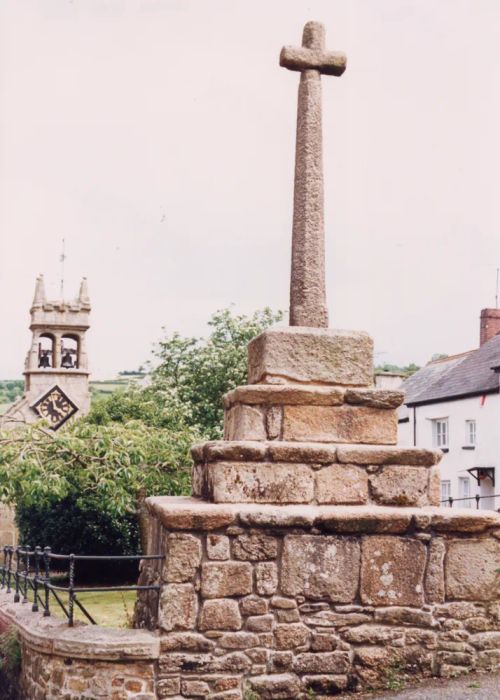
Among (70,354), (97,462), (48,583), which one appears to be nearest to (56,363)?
(70,354)

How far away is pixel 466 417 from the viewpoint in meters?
27.5

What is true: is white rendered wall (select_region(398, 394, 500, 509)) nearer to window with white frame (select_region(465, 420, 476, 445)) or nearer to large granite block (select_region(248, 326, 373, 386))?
window with white frame (select_region(465, 420, 476, 445))

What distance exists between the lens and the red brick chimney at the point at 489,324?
29141 mm

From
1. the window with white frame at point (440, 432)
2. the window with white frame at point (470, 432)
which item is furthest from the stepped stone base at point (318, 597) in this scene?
the window with white frame at point (440, 432)

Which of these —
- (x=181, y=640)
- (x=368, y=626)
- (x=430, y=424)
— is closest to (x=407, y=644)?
(x=368, y=626)

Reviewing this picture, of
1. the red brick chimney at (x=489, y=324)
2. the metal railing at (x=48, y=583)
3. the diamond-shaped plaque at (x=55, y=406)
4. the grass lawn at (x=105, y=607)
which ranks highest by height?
the red brick chimney at (x=489, y=324)

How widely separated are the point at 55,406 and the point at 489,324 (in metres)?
16.2

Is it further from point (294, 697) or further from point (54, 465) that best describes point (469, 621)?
point (54, 465)

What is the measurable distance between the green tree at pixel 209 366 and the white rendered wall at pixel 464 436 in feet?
23.0

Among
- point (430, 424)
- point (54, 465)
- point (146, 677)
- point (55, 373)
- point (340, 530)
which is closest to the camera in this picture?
point (146, 677)

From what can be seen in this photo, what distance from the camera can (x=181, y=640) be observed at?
5.90 m

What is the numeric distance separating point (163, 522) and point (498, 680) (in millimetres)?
2635

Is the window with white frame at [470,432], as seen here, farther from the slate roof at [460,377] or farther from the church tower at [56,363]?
the church tower at [56,363]

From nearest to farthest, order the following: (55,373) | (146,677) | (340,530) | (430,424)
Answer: (146,677), (340,530), (430,424), (55,373)
